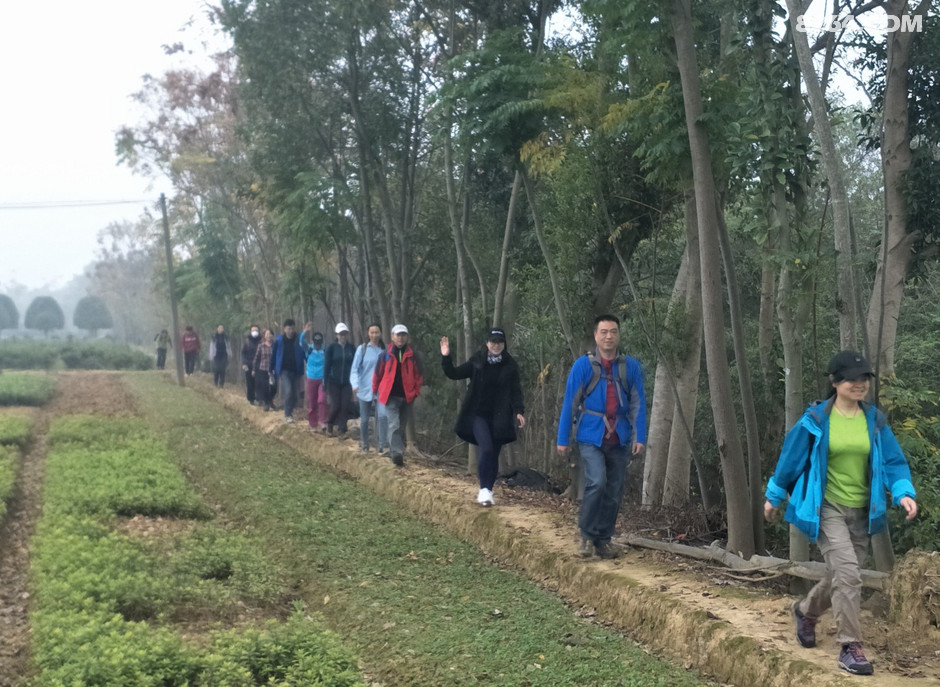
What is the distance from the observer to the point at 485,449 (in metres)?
11.3

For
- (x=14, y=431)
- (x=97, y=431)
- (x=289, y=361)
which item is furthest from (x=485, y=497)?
(x=14, y=431)

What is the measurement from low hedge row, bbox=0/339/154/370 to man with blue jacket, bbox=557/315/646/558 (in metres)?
51.4

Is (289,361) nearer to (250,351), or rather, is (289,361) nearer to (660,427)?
(250,351)

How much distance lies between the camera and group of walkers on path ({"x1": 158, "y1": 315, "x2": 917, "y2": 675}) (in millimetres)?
5746

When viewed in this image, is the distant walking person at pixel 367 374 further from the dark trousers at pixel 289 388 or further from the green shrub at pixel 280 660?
the green shrub at pixel 280 660

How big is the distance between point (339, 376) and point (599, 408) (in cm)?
983

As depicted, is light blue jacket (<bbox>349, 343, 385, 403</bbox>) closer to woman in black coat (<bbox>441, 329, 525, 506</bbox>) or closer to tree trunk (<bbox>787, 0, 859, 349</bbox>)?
woman in black coat (<bbox>441, 329, 525, 506</bbox>)

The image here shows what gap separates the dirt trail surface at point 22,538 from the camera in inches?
278

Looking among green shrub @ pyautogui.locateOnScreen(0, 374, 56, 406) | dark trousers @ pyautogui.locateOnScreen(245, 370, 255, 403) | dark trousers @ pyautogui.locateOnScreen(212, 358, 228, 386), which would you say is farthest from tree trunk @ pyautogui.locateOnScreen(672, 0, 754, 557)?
dark trousers @ pyautogui.locateOnScreen(212, 358, 228, 386)

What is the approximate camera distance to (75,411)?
27.1m

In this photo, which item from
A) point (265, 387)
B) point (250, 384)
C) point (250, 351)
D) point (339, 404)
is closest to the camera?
point (339, 404)

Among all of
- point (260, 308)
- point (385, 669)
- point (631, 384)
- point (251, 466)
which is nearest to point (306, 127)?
point (251, 466)

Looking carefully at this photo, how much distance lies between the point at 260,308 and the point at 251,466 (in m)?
25.9

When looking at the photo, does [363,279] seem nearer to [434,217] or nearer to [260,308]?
[434,217]
